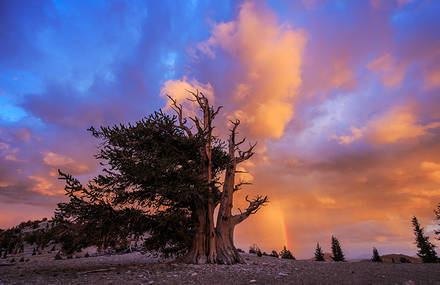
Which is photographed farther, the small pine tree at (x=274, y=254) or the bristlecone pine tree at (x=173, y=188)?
the small pine tree at (x=274, y=254)

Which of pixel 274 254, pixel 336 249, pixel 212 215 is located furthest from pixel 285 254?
pixel 212 215

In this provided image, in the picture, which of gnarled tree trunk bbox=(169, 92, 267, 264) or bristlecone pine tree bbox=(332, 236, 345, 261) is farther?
bristlecone pine tree bbox=(332, 236, 345, 261)

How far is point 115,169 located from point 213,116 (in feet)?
26.8

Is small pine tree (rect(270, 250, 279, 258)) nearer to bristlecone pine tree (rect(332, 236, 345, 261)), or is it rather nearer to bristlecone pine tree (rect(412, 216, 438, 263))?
bristlecone pine tree (rect(332, 236, 345, 261))

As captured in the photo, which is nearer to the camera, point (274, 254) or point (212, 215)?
point (212, 215)

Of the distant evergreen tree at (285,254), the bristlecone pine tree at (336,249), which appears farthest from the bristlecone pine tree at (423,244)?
the distant evergreen tree at (285,254)

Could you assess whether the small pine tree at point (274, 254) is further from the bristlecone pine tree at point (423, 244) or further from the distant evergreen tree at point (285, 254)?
the bristlecone pine tree at point (423, 244)

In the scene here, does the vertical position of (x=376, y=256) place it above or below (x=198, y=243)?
below

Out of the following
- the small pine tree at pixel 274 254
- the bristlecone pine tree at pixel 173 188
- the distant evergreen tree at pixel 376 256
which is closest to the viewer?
the bristlecone pine tree at pixel 173 188

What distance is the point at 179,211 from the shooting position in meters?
14.3

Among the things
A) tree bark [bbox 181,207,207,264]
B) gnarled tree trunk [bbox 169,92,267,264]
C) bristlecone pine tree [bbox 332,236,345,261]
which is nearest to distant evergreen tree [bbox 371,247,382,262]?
bristlecone pine tree [bbox 332,236,345,261]

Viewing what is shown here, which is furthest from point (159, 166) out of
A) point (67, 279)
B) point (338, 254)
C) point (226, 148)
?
point (338, 254)

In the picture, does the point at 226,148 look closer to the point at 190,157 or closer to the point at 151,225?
the point at 190,157

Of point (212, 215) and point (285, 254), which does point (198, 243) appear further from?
point (285, 254)
